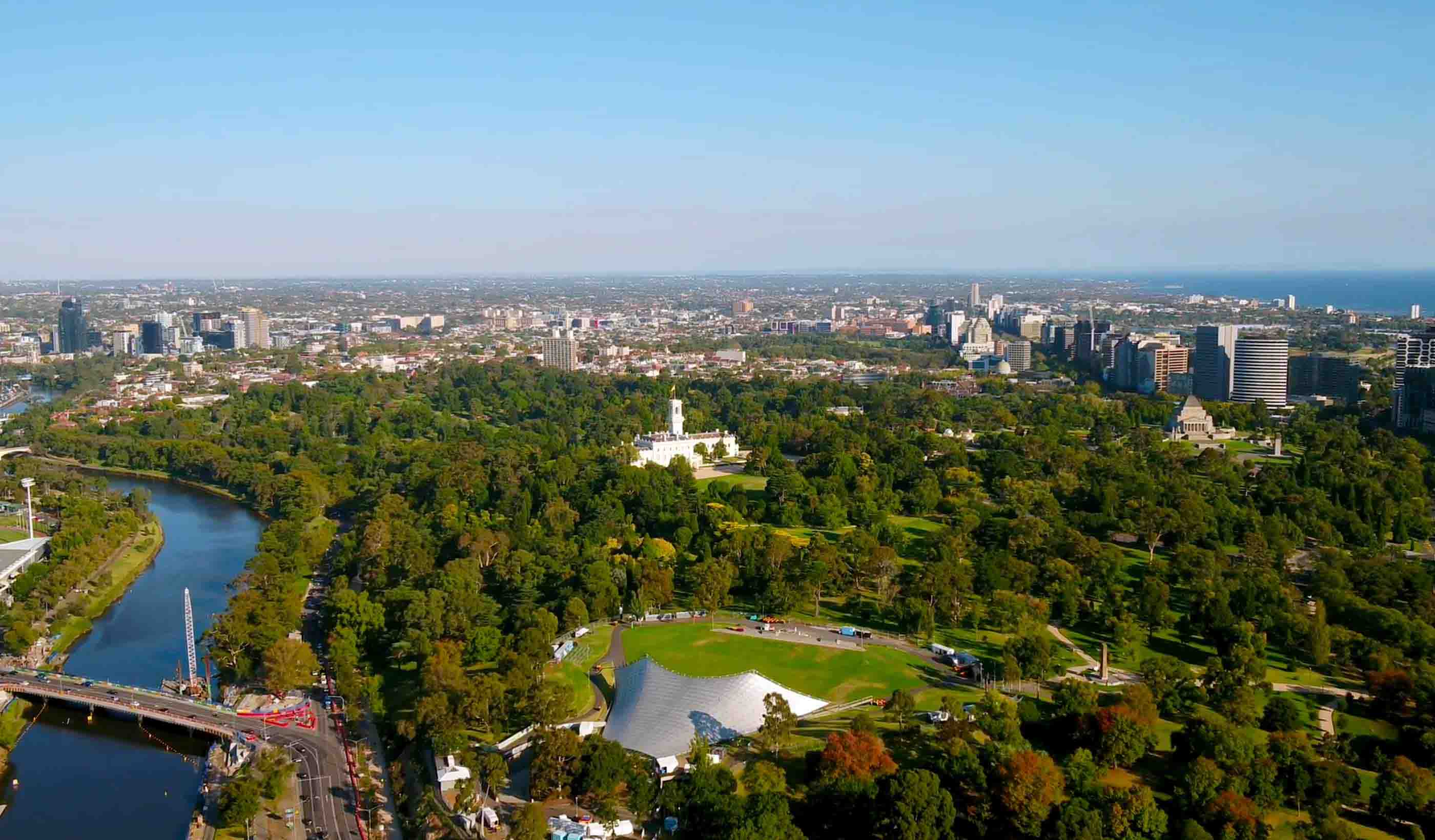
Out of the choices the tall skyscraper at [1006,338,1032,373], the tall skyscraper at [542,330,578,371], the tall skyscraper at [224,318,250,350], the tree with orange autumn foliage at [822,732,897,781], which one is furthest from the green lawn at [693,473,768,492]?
the tall skyscraper at [224,318,250,350]

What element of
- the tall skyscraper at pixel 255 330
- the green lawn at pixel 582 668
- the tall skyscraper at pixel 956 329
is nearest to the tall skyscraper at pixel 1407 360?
the green lawn at pixel 582 668

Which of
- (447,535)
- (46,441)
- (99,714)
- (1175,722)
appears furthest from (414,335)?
(1175,722)

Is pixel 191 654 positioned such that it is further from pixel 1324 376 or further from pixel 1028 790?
pixel 1324 376

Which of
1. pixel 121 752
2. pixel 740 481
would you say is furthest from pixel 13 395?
pixel 121 752

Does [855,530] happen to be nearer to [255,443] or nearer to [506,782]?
[506,782]

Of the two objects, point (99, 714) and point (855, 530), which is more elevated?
point (855, 530)
